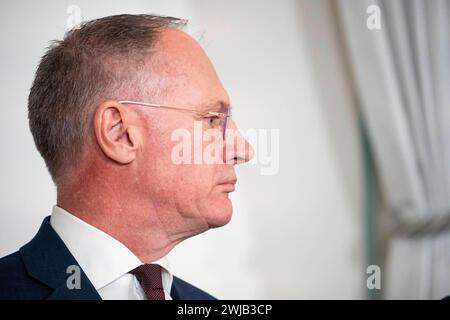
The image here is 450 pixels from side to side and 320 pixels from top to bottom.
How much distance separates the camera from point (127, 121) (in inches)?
51.6

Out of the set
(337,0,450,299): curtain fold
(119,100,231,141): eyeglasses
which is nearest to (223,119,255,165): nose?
(119,100,231,141): eyeglasses

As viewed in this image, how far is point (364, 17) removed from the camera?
179 centimetres

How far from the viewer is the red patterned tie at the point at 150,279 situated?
1318mm

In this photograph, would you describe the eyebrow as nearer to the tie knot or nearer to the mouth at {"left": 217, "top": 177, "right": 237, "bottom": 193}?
the mouth at {"left": 217, "top": 177, "right": 237, "bottom": 193}

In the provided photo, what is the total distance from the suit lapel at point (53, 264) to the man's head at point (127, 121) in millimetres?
81

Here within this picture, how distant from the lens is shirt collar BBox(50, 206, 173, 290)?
4.23 ft

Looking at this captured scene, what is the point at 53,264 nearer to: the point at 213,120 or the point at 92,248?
the point at 92,248

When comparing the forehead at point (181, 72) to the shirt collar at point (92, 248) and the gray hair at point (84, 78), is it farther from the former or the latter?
the shirt collar at point (92, 248)

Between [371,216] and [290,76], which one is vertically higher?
[290,76]

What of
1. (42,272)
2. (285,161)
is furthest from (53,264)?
(285,161)

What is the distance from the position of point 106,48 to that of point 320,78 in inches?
29.5
